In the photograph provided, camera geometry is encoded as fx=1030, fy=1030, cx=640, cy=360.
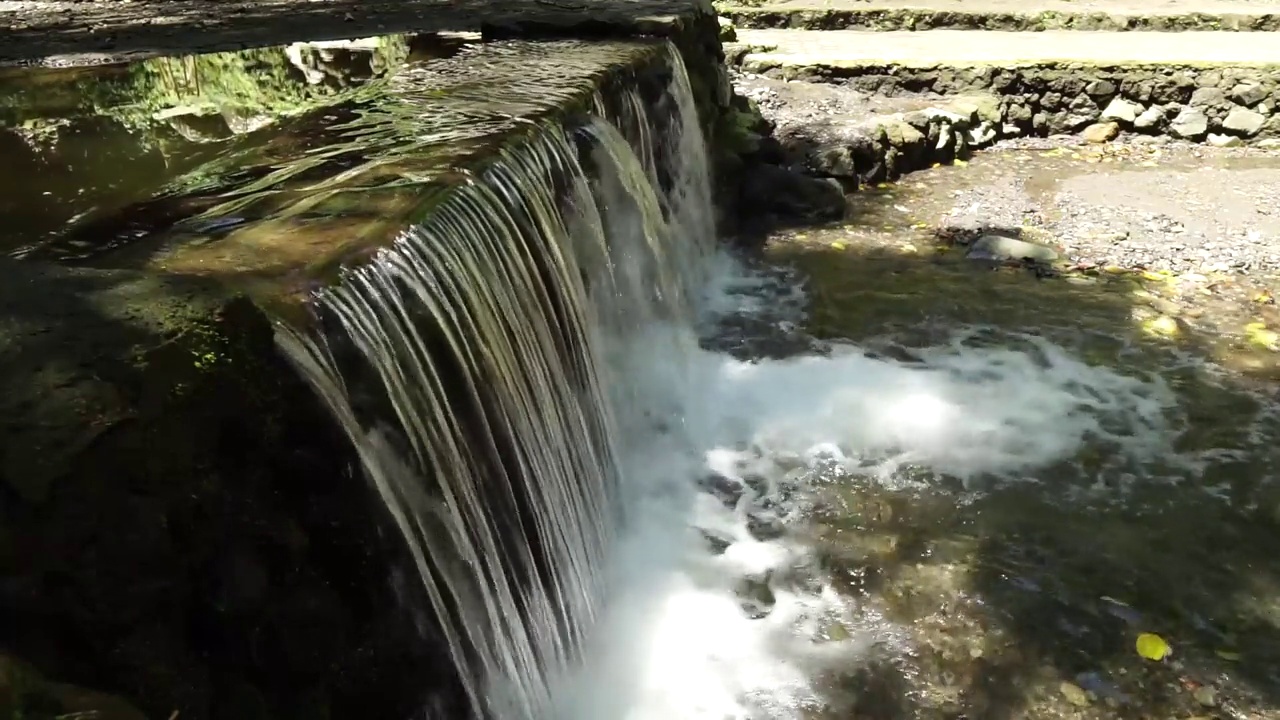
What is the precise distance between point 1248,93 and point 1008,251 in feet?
14.0

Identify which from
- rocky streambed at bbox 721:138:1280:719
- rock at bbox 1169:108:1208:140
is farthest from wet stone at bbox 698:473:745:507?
rock at bbox 1169:108:1208:140

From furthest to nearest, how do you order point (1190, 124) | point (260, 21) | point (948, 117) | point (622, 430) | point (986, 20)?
1. point (986, 20)
2. point (1190, 124)
3. point (948, 117)
4. point (260, 21)
5. point (622, 430)

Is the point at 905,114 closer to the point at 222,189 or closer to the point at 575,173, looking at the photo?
the point at 575,173

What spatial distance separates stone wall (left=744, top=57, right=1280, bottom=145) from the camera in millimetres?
9625

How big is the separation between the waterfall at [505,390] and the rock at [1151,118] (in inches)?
272

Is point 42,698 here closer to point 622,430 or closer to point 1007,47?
point 622,430

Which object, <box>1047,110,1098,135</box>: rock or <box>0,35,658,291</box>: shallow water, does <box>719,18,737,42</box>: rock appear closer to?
<box>1047,110,1098,135</box>: rock

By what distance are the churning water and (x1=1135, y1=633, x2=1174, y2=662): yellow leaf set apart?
0.83 m

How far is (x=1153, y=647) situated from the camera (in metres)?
3.65

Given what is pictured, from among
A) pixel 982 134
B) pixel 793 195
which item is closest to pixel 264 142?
pixel 793 195

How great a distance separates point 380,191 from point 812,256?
14.6 ft

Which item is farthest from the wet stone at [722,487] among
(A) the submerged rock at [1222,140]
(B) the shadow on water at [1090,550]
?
(A) the submerged rock at [1222,140]

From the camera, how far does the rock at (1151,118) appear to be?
32.5ft

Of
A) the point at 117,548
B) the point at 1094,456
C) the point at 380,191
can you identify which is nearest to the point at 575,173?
the point at 380,191
